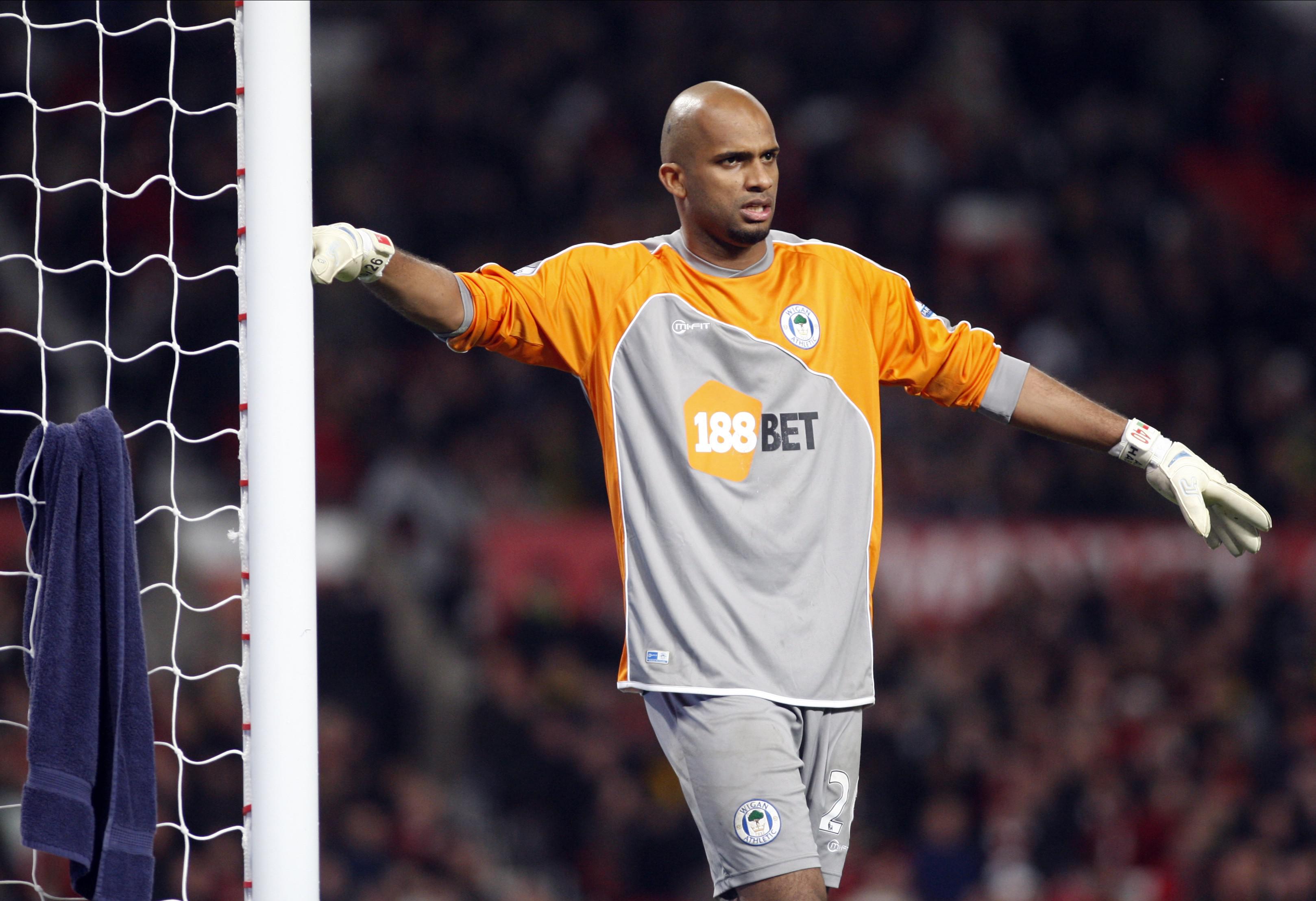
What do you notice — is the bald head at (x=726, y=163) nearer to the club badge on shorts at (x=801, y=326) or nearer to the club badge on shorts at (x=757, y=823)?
the club badge on shorts at (x=801, y=326)

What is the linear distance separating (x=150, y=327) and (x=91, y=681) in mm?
6842

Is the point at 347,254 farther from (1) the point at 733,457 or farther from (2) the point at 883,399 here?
(2) the point at 883,399

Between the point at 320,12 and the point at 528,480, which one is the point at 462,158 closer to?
the point at 320,12

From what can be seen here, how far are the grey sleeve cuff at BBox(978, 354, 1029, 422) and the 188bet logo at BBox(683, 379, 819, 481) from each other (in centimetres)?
54

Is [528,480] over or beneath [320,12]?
beneath

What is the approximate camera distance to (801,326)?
3600mm

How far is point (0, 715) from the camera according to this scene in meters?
7.70

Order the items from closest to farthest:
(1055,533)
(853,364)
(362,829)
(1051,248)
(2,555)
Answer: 1. (853,364)
2. (362,829)
3. (2,555)
4. (1055,533)
5. (1051,248)

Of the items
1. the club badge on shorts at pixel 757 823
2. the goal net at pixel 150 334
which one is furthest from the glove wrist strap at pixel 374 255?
the goal net at pixel 150 334

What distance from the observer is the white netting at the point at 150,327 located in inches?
303

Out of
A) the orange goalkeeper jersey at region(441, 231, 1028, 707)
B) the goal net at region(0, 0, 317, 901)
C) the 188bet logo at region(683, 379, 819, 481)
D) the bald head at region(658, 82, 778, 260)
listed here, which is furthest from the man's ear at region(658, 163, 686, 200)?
the goal net at region(0, 0, 317, 901)

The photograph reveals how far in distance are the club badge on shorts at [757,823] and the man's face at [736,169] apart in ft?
4.30

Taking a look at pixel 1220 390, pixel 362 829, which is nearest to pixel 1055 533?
pixel 1220 390

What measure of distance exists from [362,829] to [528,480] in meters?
2.80
